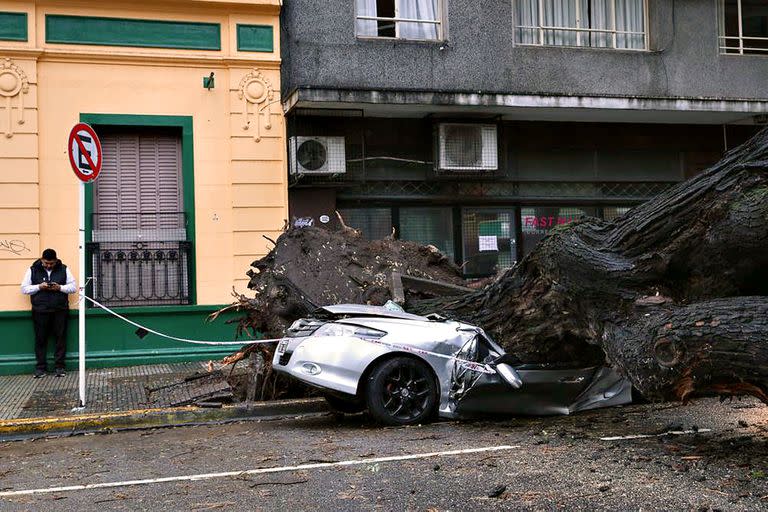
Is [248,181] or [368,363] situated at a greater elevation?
[248,181]

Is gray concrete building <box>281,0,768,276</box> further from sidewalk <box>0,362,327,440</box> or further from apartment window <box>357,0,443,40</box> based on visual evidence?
sidewalk <box>0,362,327,440</box>

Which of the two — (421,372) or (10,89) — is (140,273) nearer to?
(10,89)

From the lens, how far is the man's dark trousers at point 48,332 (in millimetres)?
10914

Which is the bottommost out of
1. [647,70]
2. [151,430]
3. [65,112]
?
[151,430]

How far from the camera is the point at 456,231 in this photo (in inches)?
529

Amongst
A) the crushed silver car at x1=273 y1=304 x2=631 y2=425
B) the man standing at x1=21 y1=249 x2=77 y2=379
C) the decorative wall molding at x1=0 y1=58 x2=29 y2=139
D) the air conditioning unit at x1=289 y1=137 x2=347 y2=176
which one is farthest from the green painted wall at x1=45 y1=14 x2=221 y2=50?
the crushed silver car at x1=273 y1=304 x2=631 y2=425

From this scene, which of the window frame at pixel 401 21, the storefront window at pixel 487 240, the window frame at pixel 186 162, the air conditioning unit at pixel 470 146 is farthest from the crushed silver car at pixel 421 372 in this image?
the window frame at pixel 401 21

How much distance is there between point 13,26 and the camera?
37.7 feet

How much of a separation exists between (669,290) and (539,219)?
24.7 feet

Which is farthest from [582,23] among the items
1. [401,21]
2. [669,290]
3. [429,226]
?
[669,290]

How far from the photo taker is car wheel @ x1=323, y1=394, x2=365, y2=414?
26.1 ft

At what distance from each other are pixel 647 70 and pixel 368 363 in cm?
940

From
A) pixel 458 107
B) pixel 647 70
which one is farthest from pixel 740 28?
pixel 458 107

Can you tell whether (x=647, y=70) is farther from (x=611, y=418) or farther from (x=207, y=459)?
(x=207, y=459)
